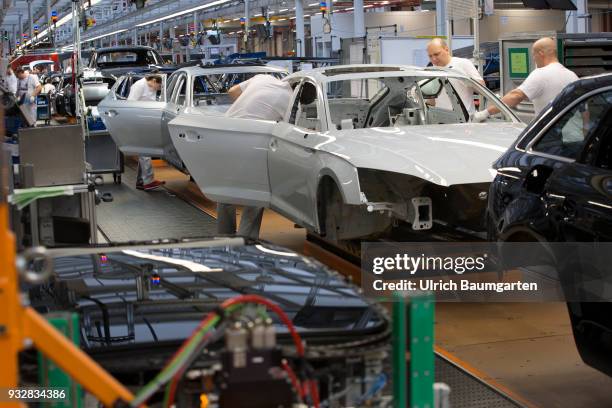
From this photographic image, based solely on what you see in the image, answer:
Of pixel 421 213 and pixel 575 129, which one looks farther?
pixel 421 213

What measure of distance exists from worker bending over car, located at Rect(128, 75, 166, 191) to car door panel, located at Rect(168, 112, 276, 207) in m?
4.63

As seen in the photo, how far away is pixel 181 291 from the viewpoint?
10.5 ft

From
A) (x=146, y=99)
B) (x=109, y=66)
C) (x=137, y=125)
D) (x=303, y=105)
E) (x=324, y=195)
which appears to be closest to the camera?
(x=324, y=195)

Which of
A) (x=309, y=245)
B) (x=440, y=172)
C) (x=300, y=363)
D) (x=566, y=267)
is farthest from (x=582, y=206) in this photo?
(x=309, y=245)

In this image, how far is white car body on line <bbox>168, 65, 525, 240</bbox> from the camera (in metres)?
7.04

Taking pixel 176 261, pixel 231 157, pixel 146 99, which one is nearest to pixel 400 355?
pixel 176 261

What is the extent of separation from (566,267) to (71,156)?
3301 millimetres

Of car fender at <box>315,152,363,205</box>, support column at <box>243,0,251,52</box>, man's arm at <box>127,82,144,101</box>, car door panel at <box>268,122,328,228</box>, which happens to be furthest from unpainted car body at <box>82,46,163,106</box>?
car fender at <box>315,152,363,205</box>

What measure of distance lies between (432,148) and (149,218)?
5.03 metres

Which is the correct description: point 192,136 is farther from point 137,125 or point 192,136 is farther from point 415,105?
point 137,125

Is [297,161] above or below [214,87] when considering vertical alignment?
below

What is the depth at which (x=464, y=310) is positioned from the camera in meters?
7.21

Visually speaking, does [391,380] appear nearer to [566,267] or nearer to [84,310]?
[84,310]

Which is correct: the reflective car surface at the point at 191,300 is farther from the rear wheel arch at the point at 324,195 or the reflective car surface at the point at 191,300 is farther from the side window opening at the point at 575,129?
the rear wheel arch at the point at 324,195
